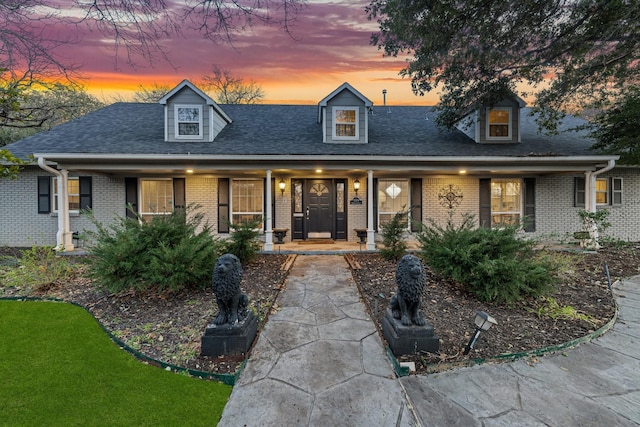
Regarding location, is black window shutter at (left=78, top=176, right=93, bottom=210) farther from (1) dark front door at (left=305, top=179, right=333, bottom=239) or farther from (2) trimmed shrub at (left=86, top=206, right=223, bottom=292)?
(1) dark front door at (left=305, top=179, right=333, bottom=239)

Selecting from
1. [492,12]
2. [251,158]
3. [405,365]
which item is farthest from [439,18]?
[405,365]

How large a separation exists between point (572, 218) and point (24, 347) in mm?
14056

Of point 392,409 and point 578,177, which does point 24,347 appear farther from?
point 578,177

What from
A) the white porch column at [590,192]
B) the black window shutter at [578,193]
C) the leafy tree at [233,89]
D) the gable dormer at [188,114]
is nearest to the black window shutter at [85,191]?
the gable dormer at [188,114]

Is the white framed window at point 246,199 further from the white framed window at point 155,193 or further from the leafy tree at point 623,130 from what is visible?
the leafy tree at point 623,130

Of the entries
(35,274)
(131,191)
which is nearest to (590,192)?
(35,274)

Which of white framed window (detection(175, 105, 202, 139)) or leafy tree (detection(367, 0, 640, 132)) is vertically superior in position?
leafy tree (detection(367, 0, 640, 132))

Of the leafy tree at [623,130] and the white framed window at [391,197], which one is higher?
the leafy tree at [623,130]

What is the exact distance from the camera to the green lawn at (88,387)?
7.46ft

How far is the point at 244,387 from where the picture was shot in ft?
8.59

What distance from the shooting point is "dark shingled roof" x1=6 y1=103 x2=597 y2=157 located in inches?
323

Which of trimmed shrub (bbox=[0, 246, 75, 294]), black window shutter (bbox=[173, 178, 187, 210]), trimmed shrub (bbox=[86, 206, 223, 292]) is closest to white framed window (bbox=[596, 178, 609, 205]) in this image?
trimmed shrub (bbox=[86, 206, 223, 292])

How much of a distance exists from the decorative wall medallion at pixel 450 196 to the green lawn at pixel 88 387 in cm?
913

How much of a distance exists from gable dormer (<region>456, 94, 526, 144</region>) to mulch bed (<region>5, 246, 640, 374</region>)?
511cm
